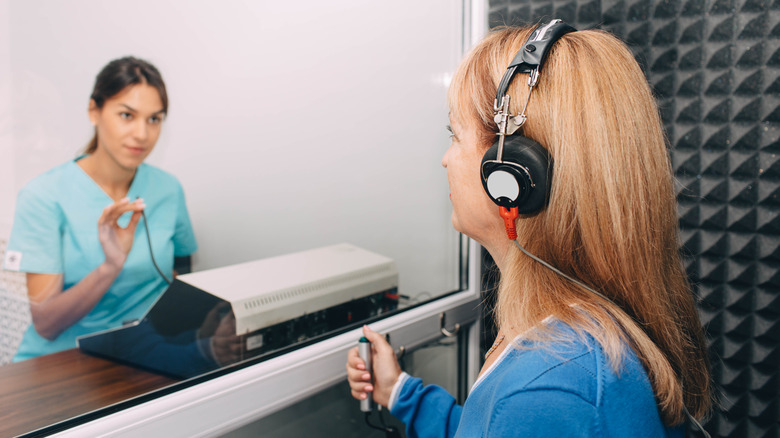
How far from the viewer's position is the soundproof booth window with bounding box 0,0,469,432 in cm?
90

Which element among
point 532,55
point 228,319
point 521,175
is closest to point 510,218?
point 521,175

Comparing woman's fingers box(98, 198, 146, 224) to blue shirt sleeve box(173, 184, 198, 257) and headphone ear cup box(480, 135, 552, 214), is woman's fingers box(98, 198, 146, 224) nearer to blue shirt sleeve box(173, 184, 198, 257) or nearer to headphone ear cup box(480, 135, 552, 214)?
blue shirt sleeve box(173, 184, 198, 257)

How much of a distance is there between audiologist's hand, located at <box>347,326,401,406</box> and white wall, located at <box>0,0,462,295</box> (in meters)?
0.43

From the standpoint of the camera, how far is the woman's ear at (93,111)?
0.95 m

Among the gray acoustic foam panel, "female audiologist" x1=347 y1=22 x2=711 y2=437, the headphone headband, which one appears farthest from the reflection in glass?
the gray acoustic foam panel

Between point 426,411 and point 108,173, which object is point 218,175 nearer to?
point 108,173

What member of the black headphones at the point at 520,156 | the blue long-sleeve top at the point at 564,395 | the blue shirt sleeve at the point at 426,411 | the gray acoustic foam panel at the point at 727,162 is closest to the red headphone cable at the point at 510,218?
the black headphones at the point at 520,156

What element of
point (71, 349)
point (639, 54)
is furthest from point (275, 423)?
point (639, 54)

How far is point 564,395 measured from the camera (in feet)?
1.68

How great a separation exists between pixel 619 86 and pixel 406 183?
3.12 feet

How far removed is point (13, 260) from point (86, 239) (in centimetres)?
13

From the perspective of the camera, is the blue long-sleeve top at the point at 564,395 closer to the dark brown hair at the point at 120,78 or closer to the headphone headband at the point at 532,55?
the headphone headband at the point at 532,55

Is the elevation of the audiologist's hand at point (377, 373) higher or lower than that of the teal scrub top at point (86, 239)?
lower

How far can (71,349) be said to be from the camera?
98cm
